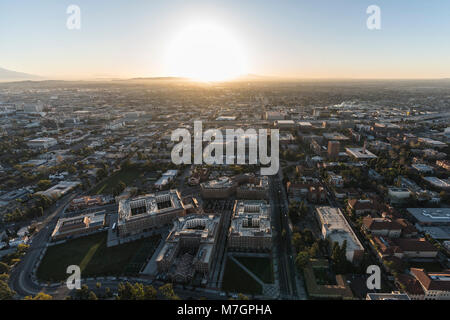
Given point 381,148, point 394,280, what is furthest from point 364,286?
point 381,148

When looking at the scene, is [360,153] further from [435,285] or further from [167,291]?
[167,291]

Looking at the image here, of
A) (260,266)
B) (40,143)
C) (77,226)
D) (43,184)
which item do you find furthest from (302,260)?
(40,143)

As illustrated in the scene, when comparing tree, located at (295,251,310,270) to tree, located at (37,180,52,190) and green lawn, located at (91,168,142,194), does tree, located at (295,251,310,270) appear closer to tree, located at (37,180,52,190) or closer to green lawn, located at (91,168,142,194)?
green lawn, located at (91,168,142,194)

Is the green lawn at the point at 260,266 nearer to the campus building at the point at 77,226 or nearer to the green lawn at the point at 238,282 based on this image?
the green lawn at the point at 238,282

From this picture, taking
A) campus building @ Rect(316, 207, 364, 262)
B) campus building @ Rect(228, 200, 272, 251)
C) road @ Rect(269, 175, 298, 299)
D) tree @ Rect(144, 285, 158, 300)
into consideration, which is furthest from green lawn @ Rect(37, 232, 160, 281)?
campus building @ Rect(316, 207, 364, 262)

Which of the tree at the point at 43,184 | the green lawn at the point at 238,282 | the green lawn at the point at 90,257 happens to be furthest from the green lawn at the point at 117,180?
the green lawn at the point at 238,282

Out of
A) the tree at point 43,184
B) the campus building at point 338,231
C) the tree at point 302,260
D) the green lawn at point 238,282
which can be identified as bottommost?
the green lawn at point 238,282
